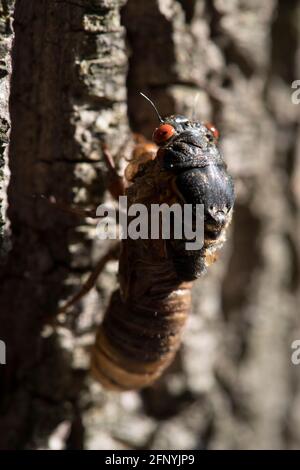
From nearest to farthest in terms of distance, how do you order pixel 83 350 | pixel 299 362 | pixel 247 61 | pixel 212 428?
pixel 83 350
pixel 247 61
pixel 212 428
pixel 299 362

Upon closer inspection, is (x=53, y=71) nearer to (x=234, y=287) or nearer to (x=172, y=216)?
(x=172, y=216)

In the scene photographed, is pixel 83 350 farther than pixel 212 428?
No

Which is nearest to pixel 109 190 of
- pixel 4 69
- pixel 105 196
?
pixel 105 196

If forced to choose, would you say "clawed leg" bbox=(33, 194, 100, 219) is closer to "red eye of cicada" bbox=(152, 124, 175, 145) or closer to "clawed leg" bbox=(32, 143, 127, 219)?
"clawed leg" bbox=(32, 143, 127, 219)

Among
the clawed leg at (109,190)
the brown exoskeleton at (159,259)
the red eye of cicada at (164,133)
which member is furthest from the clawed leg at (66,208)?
the red eye of cicada at (164,133)

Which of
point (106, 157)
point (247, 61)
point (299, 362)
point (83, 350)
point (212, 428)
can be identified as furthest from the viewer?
point (299, 362)

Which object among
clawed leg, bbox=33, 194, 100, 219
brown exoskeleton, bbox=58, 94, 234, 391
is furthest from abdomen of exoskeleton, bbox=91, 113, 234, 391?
clawed leg, bbox=33, 194, 100, 219

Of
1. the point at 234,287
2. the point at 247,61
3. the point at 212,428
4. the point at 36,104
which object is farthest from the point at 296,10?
the point at 212,428

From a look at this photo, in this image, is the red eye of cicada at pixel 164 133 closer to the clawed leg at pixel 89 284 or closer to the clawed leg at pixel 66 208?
the clawed leg at pixel 66 208
